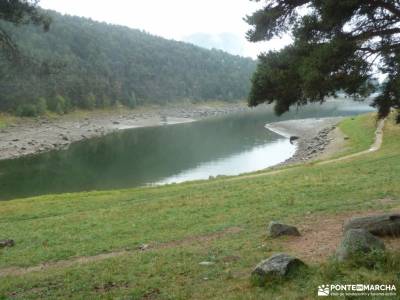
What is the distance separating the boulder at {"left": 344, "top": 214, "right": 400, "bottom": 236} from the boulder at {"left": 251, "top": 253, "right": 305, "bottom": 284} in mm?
3702

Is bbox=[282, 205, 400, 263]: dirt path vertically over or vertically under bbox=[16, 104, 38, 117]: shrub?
over

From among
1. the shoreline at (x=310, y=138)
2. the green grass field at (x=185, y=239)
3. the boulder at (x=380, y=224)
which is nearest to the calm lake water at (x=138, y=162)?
the shoreline at (x=310, y=138)

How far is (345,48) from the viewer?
12.6 m

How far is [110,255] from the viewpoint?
51.8 feet

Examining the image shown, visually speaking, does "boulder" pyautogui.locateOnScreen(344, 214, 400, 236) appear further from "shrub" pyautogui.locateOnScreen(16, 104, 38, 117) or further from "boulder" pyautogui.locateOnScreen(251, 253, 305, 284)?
"shrub" pyautogui.locateOnScreen(16, 104, 38, 117)

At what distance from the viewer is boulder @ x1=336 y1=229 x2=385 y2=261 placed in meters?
10.0

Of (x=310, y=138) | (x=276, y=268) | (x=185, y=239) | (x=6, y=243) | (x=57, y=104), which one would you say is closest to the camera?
(x=276, y=268)

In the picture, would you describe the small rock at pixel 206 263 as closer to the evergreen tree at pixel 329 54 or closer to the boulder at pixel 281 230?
the boulder at pixel 281 230

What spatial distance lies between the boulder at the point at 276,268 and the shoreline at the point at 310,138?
46169 millimetres

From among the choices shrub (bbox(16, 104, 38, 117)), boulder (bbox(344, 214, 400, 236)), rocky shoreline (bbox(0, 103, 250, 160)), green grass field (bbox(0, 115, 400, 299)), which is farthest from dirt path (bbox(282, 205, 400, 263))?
shrub (bbox(16, 104, 38, 117))

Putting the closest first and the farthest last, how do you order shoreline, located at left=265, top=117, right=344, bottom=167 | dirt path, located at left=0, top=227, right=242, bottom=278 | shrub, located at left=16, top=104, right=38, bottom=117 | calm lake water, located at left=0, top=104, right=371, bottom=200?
dirt path, located at left=0, top=227, right=242, bottom=278, calm lake water, located at left=0, top=104, right=371, bottom=200, shoreline, located at left=265, top=117, right=344, bottom=167, shrub, located at left=16, top=104, right=38, bottom=117

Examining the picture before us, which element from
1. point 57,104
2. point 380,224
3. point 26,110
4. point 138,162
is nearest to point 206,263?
point 380,224

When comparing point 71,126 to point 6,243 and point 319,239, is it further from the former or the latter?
point 319,239

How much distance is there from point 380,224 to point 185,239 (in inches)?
283
